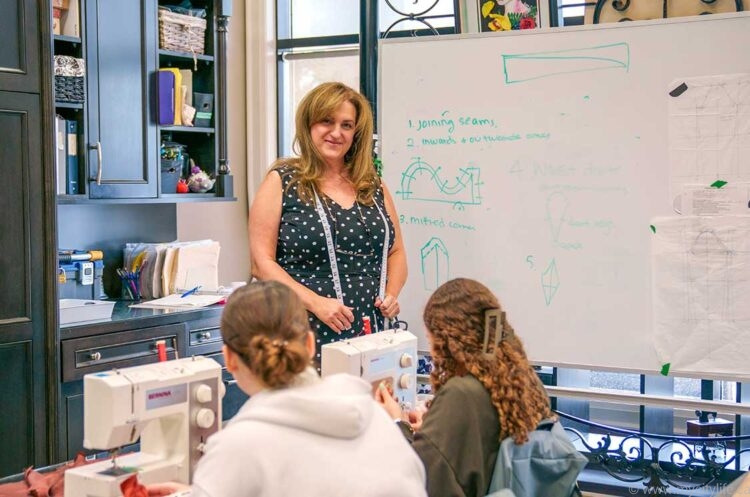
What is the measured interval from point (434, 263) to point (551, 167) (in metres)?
0.51

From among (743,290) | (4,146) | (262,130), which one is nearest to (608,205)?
(743,290)

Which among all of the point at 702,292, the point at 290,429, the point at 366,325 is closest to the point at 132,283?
the point at 366,325

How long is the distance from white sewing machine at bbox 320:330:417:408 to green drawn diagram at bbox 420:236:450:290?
2.84ft

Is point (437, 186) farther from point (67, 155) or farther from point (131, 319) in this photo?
point (67, 155)

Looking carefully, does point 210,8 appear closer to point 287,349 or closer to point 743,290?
A: point 743,290

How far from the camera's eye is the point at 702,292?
297 cm

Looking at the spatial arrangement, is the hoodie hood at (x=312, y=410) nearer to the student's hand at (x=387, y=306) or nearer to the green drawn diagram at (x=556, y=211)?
the student's hand at (x=387, y=306)

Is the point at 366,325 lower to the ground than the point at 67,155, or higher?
lower

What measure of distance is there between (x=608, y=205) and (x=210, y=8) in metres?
2.10

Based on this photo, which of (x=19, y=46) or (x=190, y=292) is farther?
(x=190, y=292)

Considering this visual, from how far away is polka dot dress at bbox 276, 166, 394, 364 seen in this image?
2848mm

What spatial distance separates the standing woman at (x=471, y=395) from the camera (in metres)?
1.96

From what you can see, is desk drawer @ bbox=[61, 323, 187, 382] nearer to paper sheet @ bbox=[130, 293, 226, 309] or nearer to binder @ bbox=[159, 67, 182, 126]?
paper sheet @ bbox=[130, 293, 226, 309]

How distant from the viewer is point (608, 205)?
307cm
